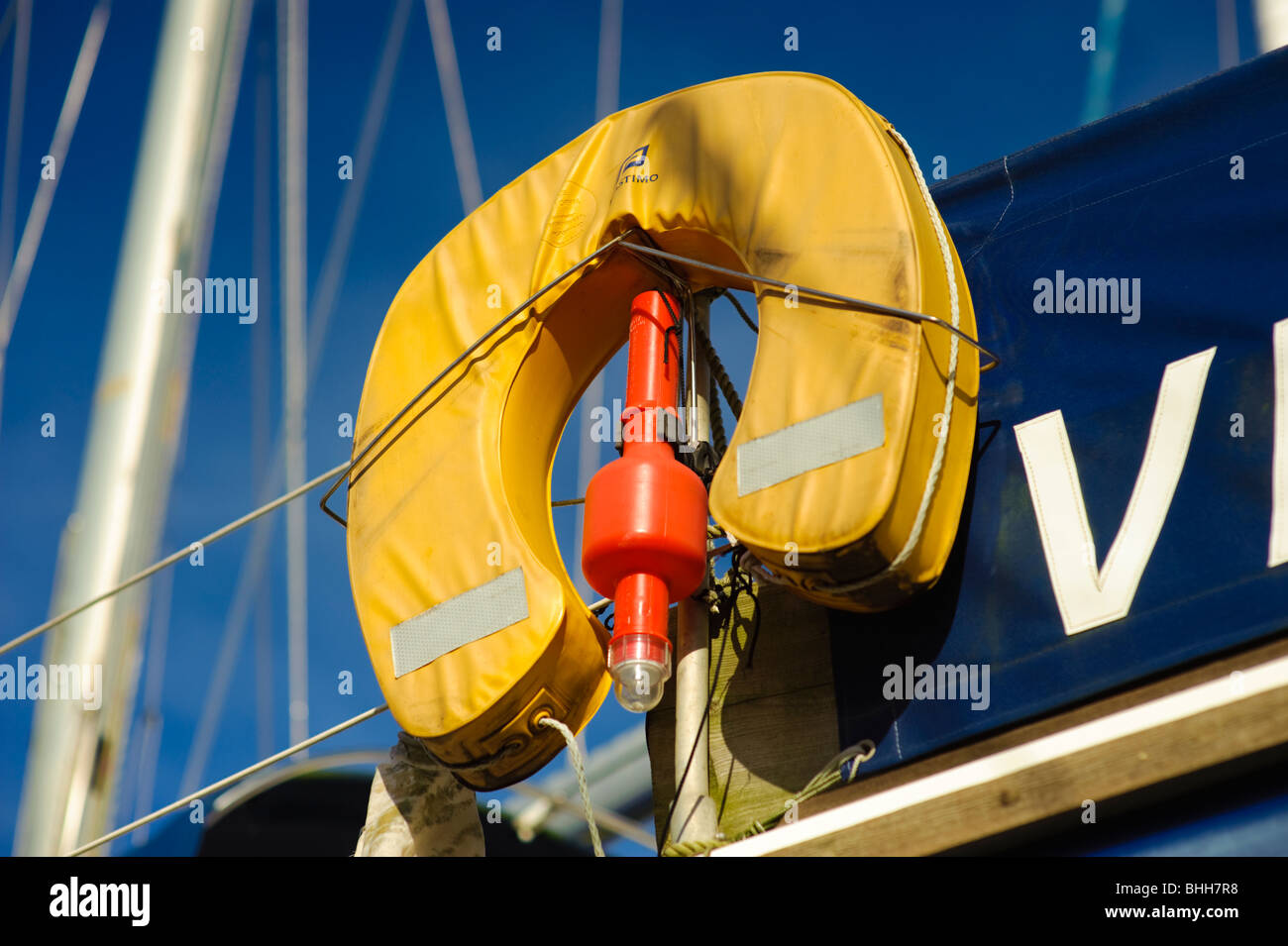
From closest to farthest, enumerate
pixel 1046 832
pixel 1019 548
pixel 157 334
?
1. pixel 1046 832
2. pixel 1019 548
3. pixel 157 334

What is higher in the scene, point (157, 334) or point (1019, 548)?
point (157, 334)

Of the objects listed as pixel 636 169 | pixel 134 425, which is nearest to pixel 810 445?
pixel 636 169

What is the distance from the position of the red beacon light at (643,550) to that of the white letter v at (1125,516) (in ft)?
2.30

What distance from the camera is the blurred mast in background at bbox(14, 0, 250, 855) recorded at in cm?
462

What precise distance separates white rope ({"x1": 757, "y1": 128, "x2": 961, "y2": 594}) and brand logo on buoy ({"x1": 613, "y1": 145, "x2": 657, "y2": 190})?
579 mm

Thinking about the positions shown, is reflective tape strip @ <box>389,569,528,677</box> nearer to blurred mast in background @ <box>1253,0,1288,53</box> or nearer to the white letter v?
the white letter v

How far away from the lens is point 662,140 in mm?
3404

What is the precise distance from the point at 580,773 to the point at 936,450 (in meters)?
0.91

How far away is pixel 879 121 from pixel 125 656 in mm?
3244

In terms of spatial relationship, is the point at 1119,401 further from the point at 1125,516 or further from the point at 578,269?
the point at 578,269

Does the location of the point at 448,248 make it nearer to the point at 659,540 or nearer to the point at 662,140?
the point at 662,140

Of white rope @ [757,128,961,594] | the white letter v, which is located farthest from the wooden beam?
white rope @ [757,128,961,594]

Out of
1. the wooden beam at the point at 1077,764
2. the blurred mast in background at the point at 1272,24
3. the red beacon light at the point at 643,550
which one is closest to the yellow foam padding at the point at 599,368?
the red beacon light at the point at 643,550
